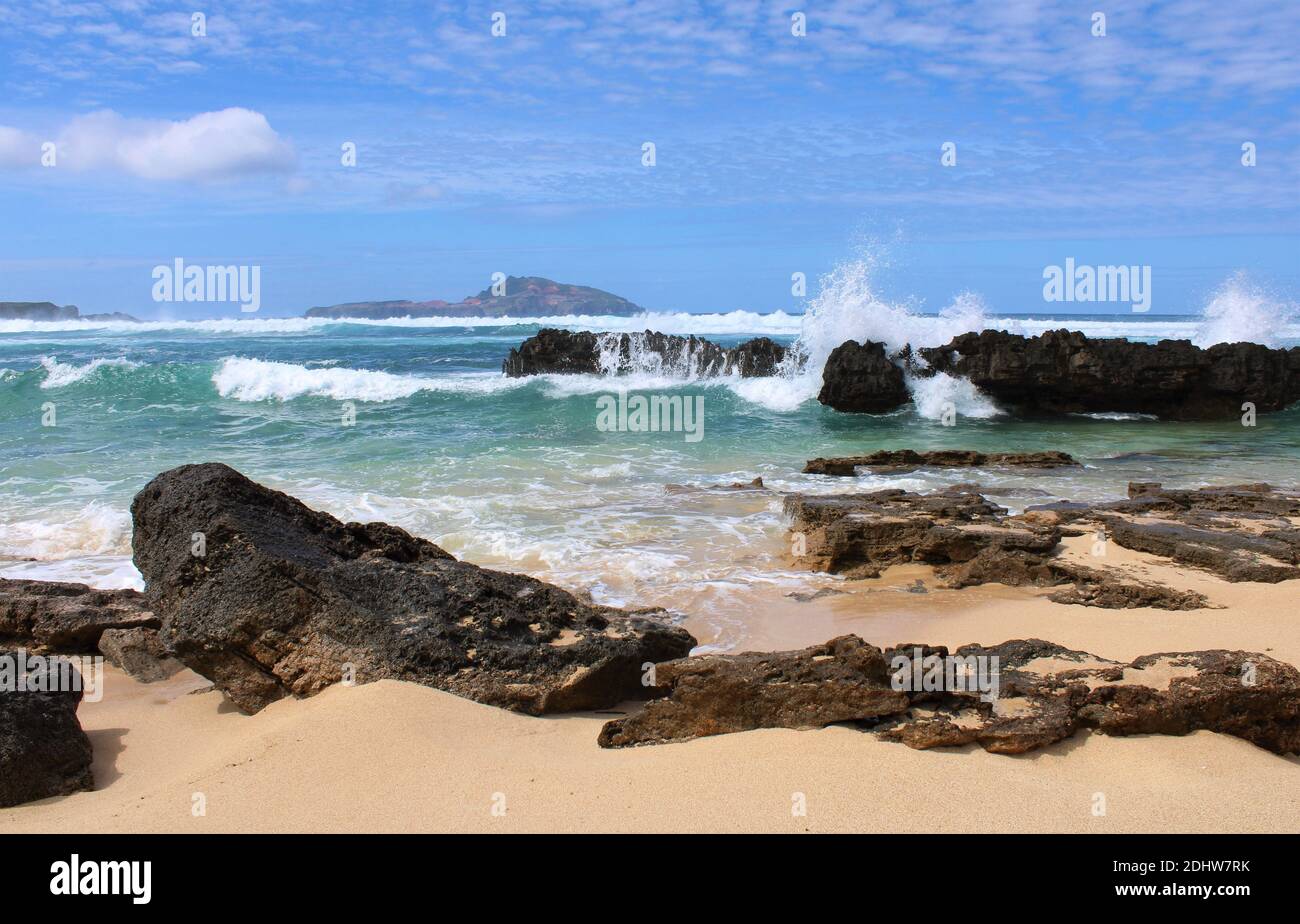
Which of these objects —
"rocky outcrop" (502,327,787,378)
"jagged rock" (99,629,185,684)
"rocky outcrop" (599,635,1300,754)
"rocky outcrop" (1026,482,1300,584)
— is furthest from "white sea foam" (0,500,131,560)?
"rocky outcrop" (502,327,787,378)

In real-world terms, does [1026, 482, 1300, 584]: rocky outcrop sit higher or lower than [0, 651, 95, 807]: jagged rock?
higher

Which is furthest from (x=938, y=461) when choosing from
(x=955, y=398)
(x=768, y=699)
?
(x=768, y=699)

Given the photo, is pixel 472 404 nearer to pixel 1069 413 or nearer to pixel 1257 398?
pixel 1069 413

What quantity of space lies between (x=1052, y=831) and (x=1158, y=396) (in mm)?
17032

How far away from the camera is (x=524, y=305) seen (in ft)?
248

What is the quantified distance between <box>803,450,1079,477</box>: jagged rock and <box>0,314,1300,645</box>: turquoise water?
0.39m

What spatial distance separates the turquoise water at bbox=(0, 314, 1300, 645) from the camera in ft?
25.3

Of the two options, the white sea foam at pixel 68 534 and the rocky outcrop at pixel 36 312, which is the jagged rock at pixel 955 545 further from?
the rocky outcrop at pixel 36 312

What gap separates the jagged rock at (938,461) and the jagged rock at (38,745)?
8.80m

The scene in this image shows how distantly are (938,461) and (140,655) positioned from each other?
363 inches

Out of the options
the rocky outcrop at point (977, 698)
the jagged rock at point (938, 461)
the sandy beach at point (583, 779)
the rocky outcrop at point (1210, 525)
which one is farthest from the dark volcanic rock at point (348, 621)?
the jagged rock at point (938, 461)

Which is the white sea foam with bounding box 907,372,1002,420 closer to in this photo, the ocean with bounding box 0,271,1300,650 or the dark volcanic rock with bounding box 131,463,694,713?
the ocean with bounding box 0,271,1300,650

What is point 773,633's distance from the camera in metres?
5.80

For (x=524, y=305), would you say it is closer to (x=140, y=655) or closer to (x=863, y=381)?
(x=863, y=381)
